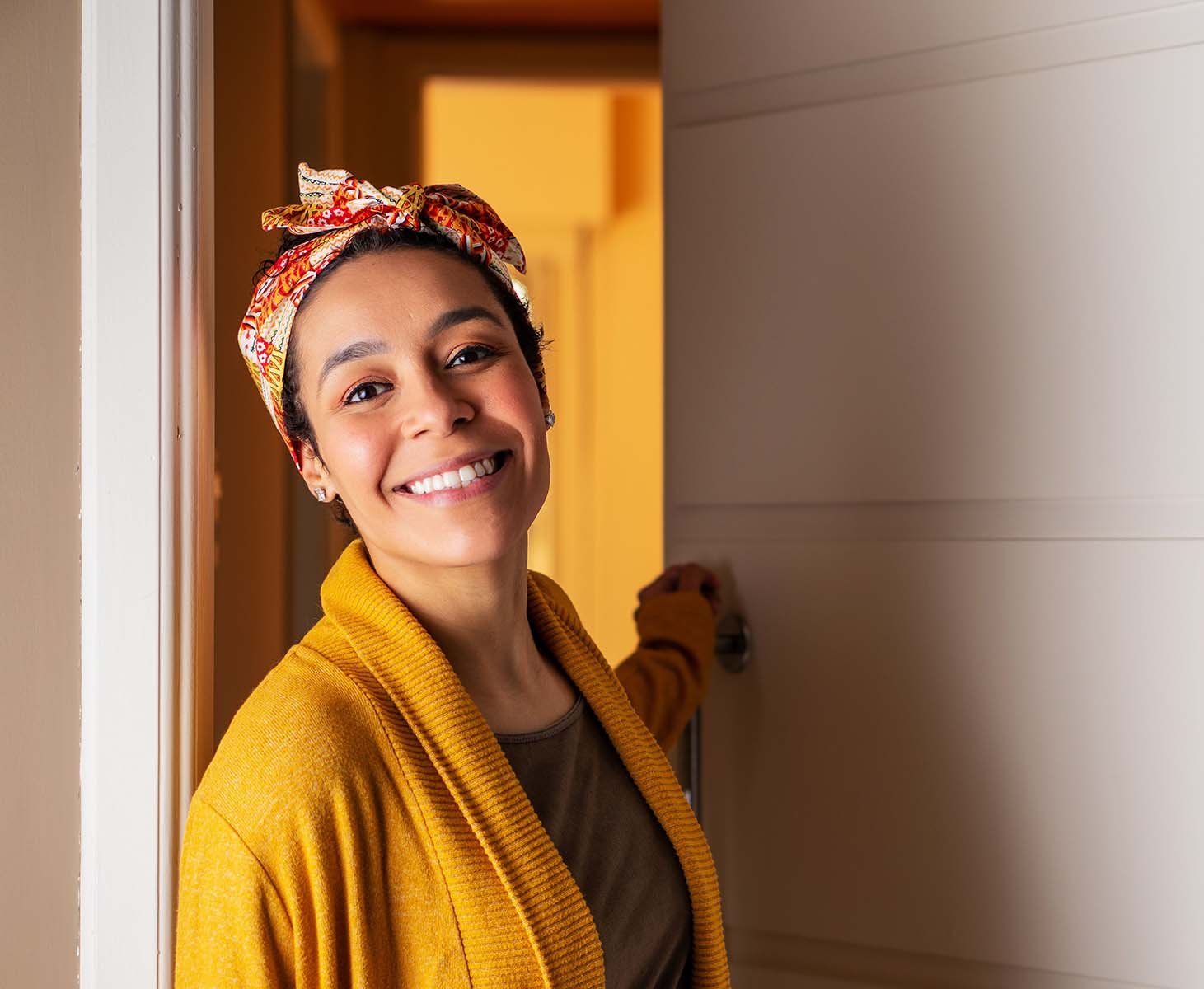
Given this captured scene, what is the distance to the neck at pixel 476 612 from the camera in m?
1.09

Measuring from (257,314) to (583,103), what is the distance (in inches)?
141

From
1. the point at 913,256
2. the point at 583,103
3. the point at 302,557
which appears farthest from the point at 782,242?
the point at 583,103

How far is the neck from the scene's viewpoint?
A: 3.57 feet

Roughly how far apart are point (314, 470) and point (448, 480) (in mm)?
156

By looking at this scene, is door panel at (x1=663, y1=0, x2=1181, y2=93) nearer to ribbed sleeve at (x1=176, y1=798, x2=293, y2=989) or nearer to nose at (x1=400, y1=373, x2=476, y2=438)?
nose at (x1=400, y1=373, x2=476, y2=438)

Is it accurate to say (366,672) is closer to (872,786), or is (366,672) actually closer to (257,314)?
(257,314)

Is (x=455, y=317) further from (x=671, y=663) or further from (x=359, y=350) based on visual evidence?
(x=671, y=663)

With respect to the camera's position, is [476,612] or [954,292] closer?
[476,612]

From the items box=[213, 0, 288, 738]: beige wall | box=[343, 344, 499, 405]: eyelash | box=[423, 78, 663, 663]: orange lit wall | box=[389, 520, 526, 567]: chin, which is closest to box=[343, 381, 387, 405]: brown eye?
box=[343, 344, 499, 405]: eyelash

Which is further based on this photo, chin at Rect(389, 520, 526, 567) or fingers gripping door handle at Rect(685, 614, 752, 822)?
fingers gripping door handle at Rect(685, 614, 752, 822)

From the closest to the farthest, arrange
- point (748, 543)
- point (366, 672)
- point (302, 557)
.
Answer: point (366, 672), point (748, 543), point (302, 557)

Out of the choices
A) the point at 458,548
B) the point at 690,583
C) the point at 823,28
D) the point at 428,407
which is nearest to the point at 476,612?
the point at 458,548

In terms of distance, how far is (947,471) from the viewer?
1.35 meters

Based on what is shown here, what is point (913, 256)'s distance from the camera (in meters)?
1.37
